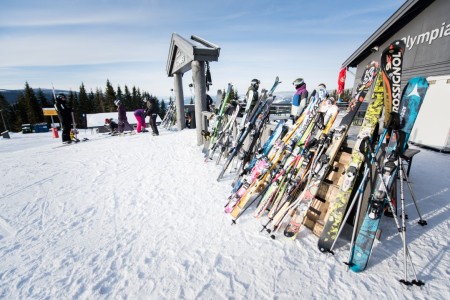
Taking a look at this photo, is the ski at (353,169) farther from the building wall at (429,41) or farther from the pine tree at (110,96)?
the pine tree at (110,96)

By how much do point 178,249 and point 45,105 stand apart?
68.8 meters

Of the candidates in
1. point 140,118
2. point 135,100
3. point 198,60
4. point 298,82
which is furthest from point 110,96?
point 298,82

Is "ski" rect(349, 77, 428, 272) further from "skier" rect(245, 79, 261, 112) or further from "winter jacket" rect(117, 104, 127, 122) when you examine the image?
"winter jacket" rect(117, 104, 127, 122)

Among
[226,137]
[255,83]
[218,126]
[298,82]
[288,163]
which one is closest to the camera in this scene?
[288,163]

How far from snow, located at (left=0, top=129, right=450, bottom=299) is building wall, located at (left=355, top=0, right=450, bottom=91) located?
Result: 5842mm

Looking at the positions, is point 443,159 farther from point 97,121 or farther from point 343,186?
point 97,121

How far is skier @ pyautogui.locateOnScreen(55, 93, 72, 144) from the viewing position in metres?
9.05

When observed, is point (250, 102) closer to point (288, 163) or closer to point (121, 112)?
point (288, 163)

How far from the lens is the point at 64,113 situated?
30.2ft

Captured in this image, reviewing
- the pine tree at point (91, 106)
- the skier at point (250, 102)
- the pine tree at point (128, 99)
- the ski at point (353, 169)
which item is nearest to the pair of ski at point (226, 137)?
the skier at point (250, 102)

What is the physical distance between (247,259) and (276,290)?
0.52 m

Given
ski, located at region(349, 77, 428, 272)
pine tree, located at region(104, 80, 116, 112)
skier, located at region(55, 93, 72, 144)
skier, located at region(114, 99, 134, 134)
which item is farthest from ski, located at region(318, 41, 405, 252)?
pine tree, located at region(104, 80, 116, 112)

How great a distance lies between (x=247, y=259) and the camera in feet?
8.71

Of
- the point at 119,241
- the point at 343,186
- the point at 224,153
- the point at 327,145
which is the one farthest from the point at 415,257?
the point at 224,153
